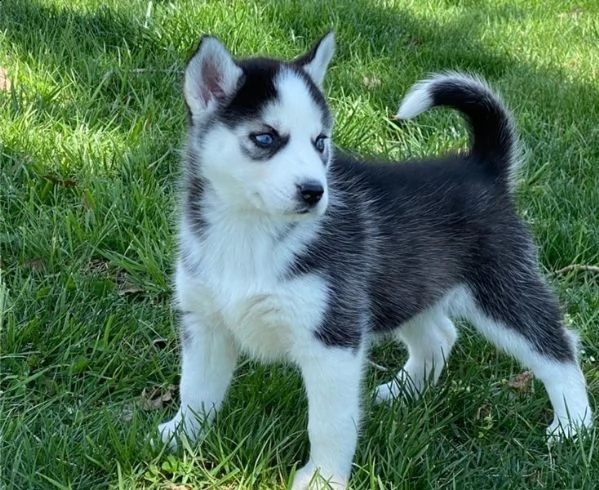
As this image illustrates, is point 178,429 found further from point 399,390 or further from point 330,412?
point 399,390

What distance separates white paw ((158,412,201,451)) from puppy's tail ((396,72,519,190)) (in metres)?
1.37

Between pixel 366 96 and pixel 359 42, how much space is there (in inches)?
37.5

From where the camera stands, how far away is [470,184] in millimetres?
3230

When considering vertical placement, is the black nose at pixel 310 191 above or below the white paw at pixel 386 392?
above

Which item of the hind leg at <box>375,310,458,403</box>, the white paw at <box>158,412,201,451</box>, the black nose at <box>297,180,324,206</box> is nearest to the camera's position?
the black nose at <box>297,180,324,206</box>

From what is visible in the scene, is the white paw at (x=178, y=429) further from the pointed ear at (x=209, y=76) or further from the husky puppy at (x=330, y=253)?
the pointed ear at (x=209, y=76)

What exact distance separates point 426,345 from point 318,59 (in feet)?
3.84

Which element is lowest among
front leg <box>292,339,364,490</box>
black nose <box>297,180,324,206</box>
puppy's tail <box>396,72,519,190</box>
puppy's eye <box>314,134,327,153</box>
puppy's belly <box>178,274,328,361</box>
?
front leg <box>292,339,364,490</box>

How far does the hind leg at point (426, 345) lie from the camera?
330 cm

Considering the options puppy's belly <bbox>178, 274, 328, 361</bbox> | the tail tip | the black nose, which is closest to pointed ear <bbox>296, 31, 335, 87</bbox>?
the tail tip

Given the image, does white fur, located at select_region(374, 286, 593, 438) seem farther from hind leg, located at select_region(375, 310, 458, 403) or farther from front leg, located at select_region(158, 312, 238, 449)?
front leg, located at select_region(158, 312, 238, 449)

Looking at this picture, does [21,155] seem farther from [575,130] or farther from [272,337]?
[575,130]

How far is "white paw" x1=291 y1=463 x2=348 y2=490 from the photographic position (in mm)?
2664

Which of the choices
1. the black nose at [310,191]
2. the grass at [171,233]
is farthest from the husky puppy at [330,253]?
the grass at [171,233]
